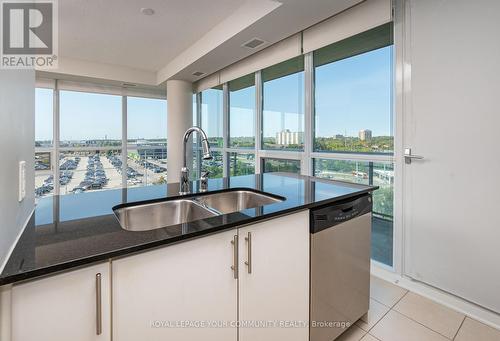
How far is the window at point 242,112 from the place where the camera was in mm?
4172

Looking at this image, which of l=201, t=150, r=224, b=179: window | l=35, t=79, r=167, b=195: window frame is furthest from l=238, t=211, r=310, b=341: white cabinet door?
l=35, t=79, r=167, b=195: window frame

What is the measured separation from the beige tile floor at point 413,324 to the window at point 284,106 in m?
1.91

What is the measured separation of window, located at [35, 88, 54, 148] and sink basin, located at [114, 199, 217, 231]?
15.4 feet

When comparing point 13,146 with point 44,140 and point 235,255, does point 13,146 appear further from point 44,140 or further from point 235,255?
point 44,140

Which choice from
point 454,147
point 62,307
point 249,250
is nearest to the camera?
point 62,307

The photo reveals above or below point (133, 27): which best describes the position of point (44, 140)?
below

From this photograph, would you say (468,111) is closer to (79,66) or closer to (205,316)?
(205,316)

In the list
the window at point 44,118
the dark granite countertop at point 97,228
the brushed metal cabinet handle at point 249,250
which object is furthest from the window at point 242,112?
the window at point 44,118

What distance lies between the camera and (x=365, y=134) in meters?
2.54

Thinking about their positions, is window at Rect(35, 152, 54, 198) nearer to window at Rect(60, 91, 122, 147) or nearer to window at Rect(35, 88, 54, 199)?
window at Rect(35, 88, 54, 199)

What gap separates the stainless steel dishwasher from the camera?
1.37 m

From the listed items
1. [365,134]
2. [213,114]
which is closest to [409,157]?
[365,134]

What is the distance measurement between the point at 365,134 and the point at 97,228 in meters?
2.42

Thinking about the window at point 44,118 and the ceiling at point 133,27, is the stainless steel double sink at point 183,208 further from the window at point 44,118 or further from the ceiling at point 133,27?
the window at point 44,118
